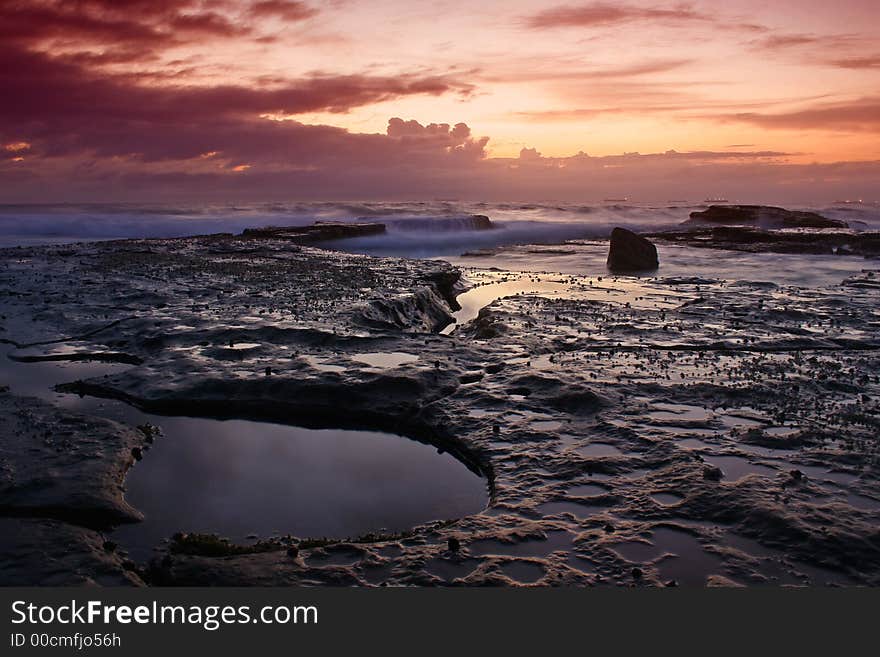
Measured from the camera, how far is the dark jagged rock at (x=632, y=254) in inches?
1283

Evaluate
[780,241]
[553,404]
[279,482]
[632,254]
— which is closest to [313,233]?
[632,254]

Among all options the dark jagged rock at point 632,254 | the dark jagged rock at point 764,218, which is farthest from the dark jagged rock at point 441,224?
the dark jagged rock at point 632,254

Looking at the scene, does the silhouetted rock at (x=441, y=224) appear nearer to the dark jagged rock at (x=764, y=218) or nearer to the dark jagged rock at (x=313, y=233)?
the dark jagged rock at (x=313, y=233)

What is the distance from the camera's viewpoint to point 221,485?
26.4 ft

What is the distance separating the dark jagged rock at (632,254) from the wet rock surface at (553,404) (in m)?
10.1

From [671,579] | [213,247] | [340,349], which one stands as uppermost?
[213,247]

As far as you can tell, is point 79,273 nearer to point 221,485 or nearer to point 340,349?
point 340,349

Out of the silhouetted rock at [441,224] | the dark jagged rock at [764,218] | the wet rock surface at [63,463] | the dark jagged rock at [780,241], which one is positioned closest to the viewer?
the wet rock surface at [63,463]

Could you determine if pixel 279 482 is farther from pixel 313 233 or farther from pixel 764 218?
pixel 764 218

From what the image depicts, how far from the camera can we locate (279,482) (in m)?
A: 8.18

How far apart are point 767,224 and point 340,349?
2641 inches

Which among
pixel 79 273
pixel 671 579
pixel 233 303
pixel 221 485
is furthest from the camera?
pixel 79 273

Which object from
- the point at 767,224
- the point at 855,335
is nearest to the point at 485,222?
the point at 767,224

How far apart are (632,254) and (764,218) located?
46457 mm
